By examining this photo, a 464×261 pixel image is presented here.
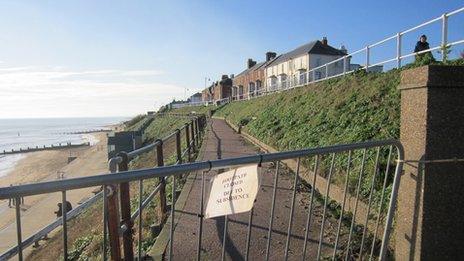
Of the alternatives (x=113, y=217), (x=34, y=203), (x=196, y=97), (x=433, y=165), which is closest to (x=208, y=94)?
(x=196, y=97)

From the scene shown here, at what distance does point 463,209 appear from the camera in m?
3.85

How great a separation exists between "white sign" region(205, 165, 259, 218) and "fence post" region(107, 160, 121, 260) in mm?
869

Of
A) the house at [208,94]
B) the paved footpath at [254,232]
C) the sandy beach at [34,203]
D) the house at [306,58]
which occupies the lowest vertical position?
the sandy beach at [34,203]

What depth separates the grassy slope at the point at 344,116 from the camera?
321 inches

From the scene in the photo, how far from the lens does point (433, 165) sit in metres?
3.70

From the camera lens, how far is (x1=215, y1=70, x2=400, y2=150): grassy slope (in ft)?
26.8

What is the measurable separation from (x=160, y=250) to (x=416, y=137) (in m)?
3.21

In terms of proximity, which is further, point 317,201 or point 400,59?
point 400,59

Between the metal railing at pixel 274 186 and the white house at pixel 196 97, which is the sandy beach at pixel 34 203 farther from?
the white house at pixel 196 97

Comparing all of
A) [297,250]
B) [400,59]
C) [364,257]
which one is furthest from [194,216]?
[400,59]

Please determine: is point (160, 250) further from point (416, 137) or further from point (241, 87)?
point (241, 87)

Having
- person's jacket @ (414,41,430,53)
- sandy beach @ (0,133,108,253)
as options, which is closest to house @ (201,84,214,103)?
sandy beach @ (0,133,108,253)

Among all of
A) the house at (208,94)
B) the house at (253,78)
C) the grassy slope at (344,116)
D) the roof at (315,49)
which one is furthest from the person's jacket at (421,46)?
the house at (208,94)

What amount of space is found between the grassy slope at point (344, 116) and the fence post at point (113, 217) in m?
4.88
